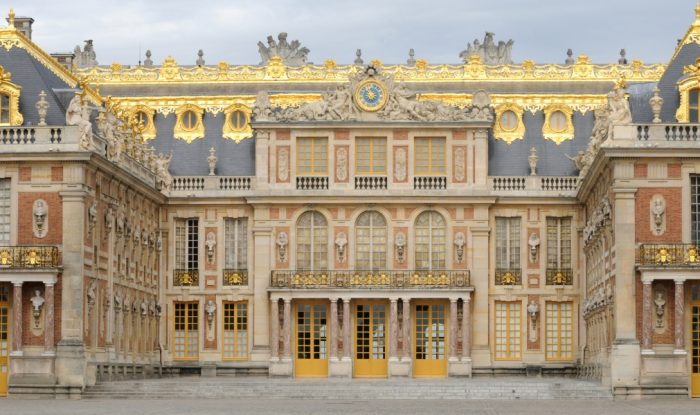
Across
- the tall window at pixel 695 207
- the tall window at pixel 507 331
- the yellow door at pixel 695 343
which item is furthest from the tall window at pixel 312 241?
the yellow door at pixel 695 343

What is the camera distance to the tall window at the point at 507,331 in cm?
6394

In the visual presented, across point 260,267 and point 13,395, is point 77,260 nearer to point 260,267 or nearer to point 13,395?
point 13,395

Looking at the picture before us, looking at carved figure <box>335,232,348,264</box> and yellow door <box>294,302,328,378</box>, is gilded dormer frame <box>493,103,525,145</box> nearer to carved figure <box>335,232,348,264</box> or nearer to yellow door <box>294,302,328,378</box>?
carved figure <box>335,232,348,264</box>

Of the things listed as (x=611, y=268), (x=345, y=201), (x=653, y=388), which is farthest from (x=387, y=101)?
(x=653, y=388)

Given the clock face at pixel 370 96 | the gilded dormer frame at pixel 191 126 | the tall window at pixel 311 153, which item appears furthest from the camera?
the gilded dormer frame at pixel 191 126

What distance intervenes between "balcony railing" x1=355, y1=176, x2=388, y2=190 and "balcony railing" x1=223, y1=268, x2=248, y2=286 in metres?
5.71

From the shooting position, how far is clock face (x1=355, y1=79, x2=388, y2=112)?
210 ft

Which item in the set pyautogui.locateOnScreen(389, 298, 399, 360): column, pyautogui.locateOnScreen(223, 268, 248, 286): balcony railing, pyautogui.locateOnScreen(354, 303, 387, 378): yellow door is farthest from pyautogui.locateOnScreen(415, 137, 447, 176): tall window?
pyautogui.locateOnScreen(223, 268, 248, 286): balcony railing

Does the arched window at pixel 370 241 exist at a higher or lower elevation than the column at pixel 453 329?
higher

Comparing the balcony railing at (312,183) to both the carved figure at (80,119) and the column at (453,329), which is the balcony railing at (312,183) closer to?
the column at (453,329)

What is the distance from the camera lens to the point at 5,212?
167 ft

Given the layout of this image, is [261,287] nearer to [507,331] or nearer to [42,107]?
[507,331]

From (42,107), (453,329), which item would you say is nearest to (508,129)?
(453,329)

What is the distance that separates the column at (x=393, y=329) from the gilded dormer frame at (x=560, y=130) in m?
9.60
